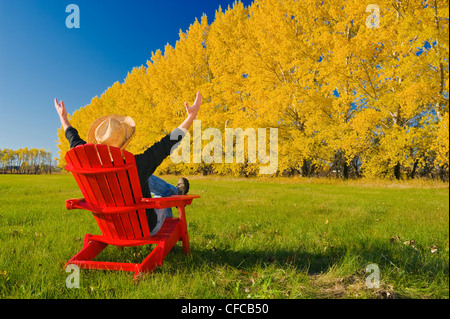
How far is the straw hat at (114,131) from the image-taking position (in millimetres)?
2281

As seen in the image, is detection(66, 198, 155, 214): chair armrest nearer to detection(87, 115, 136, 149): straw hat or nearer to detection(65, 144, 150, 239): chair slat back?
detection(65, 144, 150, 239): chair slat back

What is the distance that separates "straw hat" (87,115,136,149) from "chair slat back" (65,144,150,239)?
251mm

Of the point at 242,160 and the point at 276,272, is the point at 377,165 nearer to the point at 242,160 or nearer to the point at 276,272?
the point at 242,160

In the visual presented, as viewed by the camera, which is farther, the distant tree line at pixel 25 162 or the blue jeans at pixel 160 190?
the distant tree line at pixel 25 162

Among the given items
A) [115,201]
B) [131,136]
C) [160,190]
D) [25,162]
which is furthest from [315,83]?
[25,162]

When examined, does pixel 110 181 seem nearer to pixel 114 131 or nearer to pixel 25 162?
pixel 114 131

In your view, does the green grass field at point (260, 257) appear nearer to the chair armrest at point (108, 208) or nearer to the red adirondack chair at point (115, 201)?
the red adirondack chair at point (115, 201)

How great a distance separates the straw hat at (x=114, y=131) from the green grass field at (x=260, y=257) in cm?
110

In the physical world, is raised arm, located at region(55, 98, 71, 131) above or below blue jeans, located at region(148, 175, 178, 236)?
above

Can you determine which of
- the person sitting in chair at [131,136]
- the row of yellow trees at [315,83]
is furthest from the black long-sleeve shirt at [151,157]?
the row of yellow trees at [315,83]

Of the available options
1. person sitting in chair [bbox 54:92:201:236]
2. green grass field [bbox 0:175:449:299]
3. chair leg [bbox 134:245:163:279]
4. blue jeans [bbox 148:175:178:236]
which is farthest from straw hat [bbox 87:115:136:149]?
green grass field [bbox 0:175:449:299]

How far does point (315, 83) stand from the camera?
40.6 feet

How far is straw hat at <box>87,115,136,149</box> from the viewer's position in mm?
2281

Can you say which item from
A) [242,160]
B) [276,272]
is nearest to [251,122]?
[242,160]
